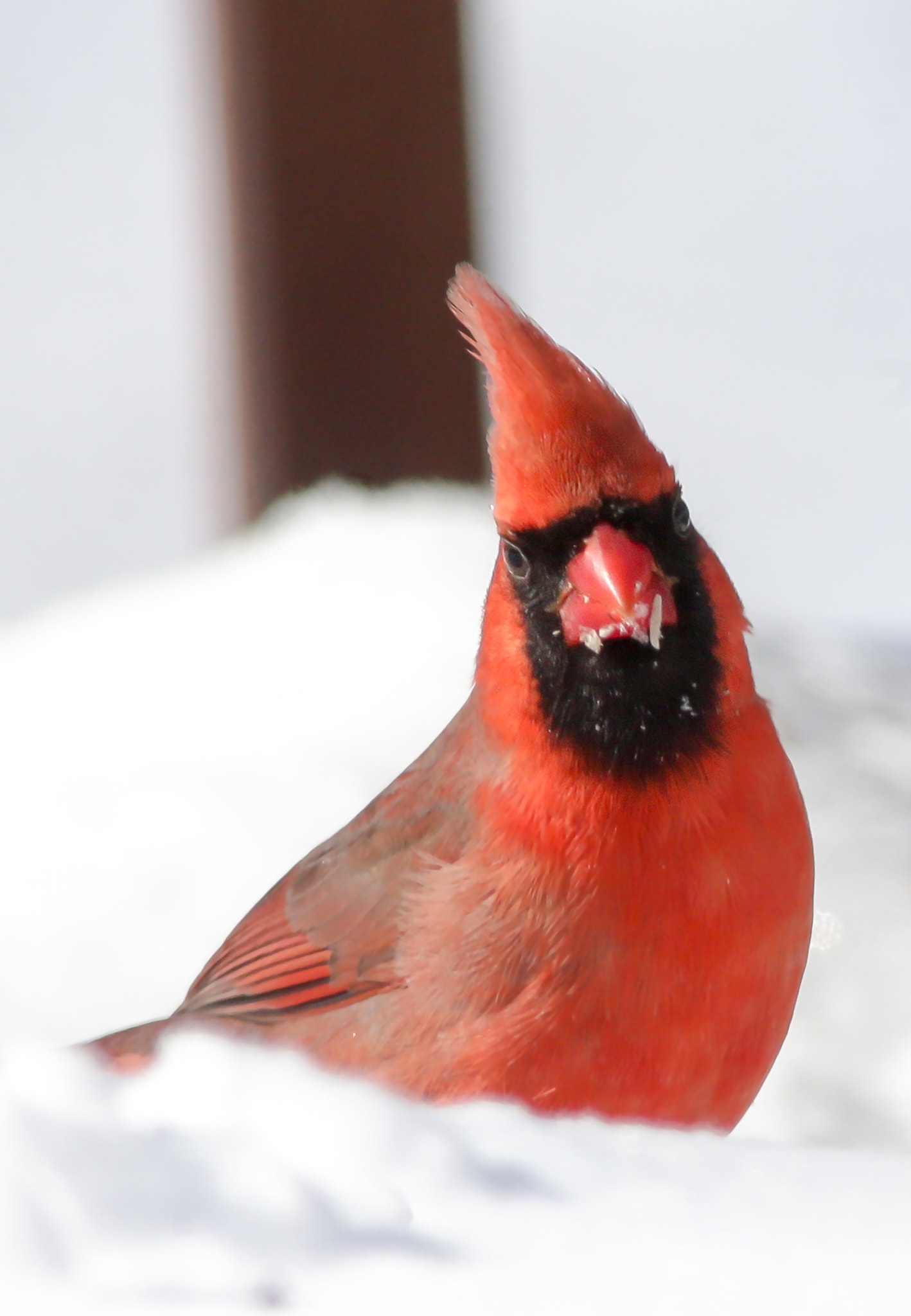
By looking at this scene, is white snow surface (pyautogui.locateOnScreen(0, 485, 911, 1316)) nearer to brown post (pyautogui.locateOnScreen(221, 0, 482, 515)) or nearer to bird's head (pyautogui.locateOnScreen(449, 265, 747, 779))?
brown post (pyautogui.locateOnScreen(221, 0, 482, 515))

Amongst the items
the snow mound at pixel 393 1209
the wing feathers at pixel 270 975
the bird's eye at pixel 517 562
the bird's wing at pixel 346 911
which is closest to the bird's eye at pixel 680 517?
the bird's eye at pixel 517 562

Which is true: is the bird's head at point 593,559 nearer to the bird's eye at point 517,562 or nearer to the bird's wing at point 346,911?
the bird's eye at point 517,562

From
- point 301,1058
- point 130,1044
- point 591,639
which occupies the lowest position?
point 130,1044

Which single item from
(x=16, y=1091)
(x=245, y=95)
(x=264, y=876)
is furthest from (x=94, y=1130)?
(x=245, y=95)

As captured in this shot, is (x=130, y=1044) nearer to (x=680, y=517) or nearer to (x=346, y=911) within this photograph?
(x=346, y=911)

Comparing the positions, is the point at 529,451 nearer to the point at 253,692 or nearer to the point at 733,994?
the point at 733,994

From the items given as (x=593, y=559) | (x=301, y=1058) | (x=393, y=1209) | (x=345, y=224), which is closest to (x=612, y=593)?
(x=593, y=559)
